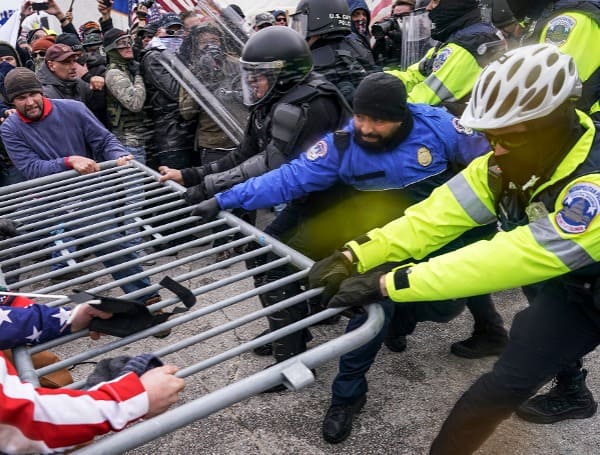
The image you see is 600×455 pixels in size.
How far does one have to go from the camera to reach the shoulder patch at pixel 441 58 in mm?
3797

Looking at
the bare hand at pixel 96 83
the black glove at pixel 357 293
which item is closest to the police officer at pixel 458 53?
the black glove at pixel 357 293

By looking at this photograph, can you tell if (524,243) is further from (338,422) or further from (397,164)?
(338,422)

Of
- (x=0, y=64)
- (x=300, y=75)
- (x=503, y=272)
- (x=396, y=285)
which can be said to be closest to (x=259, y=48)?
(x=300, y=75)

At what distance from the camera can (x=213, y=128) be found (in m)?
4.83

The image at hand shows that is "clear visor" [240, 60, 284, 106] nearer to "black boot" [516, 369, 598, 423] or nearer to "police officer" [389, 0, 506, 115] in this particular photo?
A: "police officer" [389, 0, 506, 115]

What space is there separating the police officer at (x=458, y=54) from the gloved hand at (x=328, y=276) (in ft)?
6.99

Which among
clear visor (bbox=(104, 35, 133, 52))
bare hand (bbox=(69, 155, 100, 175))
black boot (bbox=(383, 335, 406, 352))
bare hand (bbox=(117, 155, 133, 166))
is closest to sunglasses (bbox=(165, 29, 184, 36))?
clear visor (bbox=(104, 35, 133, 52))

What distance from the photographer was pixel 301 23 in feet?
13.8

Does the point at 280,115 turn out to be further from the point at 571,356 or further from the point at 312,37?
the point at 571,356

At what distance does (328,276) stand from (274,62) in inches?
60.2

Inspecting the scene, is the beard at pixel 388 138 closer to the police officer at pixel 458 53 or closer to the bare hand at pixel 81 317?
the police officer at pixel 458 53

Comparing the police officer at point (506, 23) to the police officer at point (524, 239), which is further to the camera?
the police officer at point (506, 23)

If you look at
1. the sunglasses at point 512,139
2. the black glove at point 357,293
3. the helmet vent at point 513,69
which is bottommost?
the black glove at point 357,293

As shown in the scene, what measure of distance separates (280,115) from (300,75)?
304 millimetres
